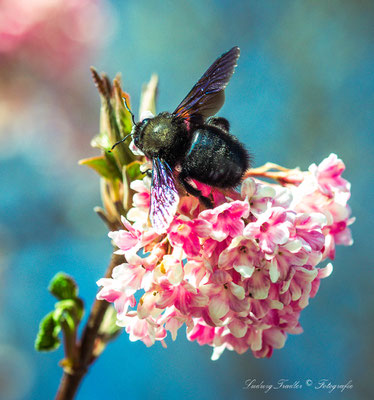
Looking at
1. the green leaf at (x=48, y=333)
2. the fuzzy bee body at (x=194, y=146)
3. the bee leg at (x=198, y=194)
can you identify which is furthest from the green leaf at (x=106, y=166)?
the green leaf at (x=48, y=333)

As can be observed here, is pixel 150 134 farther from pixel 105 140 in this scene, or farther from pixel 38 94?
pixel 38 94

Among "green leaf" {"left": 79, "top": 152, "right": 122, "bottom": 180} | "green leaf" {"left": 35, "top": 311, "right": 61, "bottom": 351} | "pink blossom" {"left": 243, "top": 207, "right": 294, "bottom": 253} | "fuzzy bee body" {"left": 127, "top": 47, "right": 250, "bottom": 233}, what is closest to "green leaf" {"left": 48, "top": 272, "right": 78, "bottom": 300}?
"green leaf" {"left": 35, "top": 311, "right": 61, "bottom": 351}

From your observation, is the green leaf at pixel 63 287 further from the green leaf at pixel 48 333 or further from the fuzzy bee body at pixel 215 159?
the fuzzy bee body at pixel 215 159

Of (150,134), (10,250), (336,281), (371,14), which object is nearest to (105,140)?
(150,134)

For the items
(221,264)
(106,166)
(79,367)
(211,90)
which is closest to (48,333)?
(79,367)

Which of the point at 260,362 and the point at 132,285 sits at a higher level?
the point at 260,362

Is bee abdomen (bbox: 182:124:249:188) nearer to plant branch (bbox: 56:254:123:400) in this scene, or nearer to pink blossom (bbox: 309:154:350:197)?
pink blossom (bbox: 309:154:350:197)

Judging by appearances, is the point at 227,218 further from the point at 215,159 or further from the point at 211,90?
the point at 211,90
